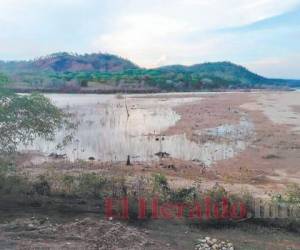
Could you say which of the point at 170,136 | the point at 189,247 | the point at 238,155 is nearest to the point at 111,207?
the point at 189,247

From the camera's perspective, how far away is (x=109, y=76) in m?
104

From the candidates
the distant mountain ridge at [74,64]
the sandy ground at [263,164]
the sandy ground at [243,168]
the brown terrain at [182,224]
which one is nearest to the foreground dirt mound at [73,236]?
the brown terrain at [182,224]

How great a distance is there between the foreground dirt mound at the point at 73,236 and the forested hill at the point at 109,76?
24.4 meters

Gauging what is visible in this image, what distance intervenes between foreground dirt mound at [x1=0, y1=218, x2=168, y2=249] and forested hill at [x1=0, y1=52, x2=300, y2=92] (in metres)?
24.4

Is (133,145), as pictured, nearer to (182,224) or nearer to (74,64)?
(182,224)

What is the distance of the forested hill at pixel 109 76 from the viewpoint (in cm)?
8919

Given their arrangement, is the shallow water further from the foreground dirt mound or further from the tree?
the foreground dirt mound

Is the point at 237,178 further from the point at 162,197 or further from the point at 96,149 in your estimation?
the point at 96,149

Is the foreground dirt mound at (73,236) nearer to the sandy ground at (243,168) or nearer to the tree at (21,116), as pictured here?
the tree at (21,116)

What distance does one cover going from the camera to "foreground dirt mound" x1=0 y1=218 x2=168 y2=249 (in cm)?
760

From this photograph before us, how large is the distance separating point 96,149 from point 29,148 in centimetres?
365

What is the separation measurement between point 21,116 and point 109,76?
9436cm

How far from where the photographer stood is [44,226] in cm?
851

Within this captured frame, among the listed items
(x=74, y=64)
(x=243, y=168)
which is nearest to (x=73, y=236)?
(x=243, y=168)
